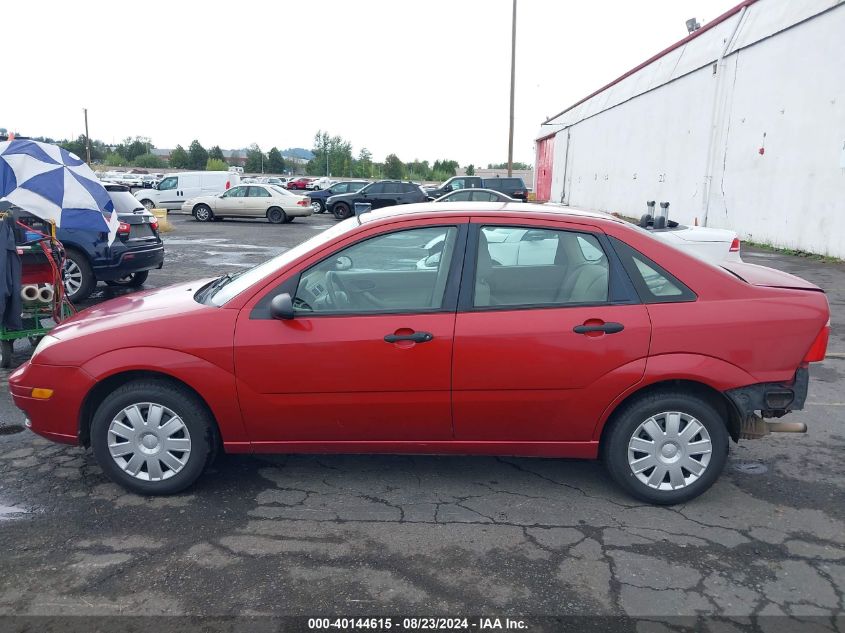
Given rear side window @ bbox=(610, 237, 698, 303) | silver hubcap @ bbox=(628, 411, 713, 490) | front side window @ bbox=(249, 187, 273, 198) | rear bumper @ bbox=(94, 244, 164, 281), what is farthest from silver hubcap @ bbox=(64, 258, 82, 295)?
front side window @ bbox=(249, 187, 273, 198)

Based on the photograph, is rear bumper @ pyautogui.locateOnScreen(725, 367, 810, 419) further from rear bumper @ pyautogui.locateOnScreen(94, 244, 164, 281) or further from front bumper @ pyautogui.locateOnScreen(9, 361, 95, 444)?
rear bumper @ pyautogui.locateOnScreen(94, 244, 164, 281)

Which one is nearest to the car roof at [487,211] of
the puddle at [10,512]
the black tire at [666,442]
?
the black tire at [666,442]

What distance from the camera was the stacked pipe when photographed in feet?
21.5

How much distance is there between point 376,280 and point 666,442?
1.88 meters

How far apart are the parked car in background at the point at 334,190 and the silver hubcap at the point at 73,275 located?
21.6 meters

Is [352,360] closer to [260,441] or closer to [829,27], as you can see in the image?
[260,441]

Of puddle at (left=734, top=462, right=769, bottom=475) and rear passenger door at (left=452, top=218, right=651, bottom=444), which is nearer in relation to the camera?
rear passenger door at (left=452, top=218, right=651, bottom=444)

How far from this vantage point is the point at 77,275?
31.7ft

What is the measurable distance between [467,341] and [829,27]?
14619 millimetres

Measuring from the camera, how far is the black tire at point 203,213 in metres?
27.7

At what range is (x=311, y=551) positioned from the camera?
351 cm

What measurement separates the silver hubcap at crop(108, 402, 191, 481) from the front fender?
0.70 feet

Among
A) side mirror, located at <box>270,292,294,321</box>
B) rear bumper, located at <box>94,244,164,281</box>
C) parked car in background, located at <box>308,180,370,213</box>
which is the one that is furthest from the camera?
parked car in background, located at <box>308,180,370,213</box>

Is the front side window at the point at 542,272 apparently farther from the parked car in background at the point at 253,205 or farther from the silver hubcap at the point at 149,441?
the parked car in background at the point at 253,205
